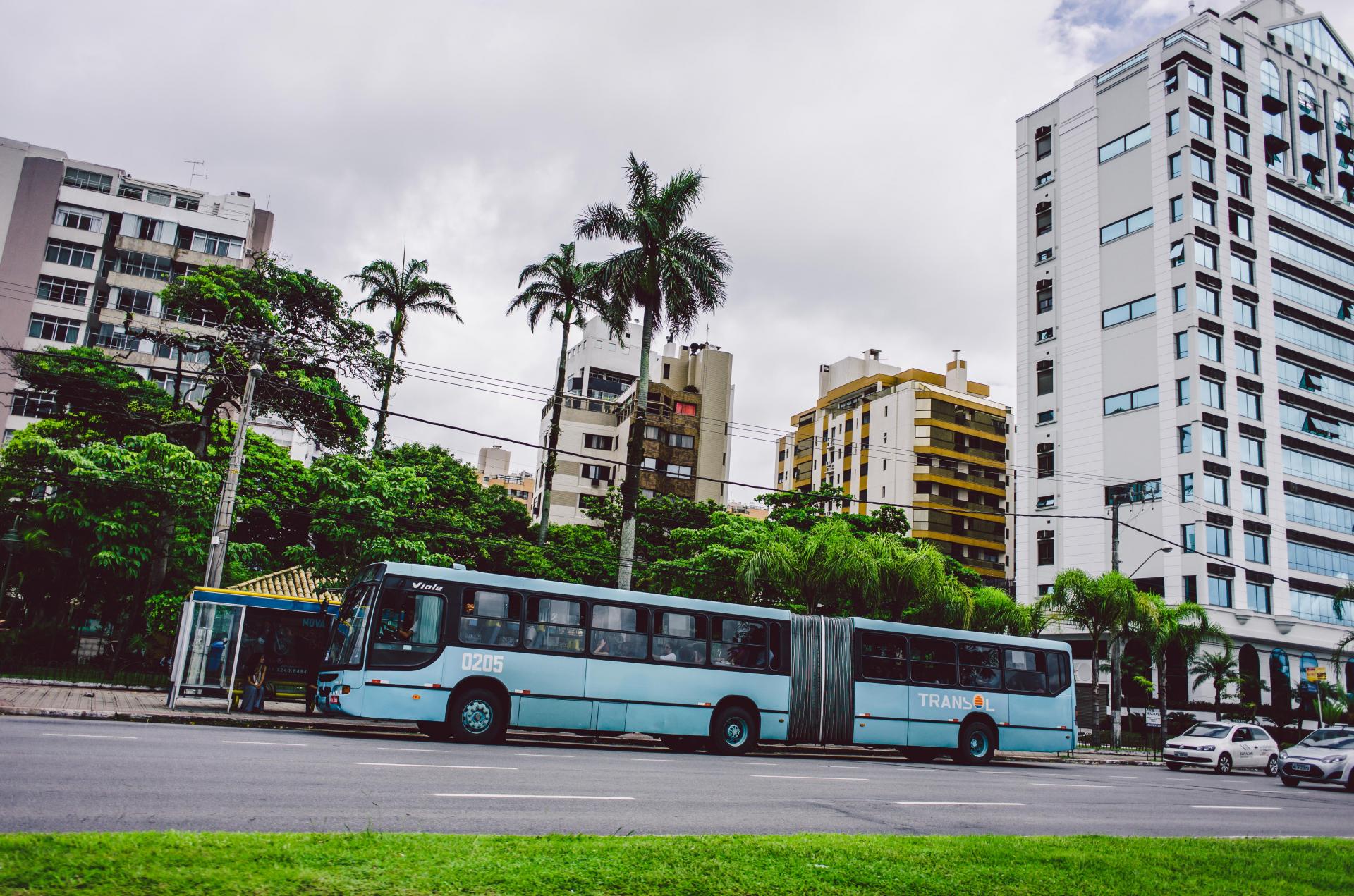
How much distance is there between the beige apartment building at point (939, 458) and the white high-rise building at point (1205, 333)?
17591mm

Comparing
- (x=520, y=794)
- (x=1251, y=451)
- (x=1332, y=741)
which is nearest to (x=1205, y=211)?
(x=1251, y=451)

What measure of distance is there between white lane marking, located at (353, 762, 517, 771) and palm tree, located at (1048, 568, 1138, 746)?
28.2 metres

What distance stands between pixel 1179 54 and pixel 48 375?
6135 centimetres

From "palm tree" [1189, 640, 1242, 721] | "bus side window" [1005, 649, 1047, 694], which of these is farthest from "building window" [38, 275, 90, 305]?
"palm tree" [1189, 640, 1242, 721]

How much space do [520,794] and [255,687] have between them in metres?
12.5

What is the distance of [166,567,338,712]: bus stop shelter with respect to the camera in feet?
69.2

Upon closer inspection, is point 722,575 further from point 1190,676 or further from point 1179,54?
point 1179,54

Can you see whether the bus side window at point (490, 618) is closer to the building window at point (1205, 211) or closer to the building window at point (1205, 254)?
the building window at point (1205, 254)

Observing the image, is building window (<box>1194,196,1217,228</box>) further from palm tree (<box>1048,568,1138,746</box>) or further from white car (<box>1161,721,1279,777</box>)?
white car (<box>1161,721,1279,777</box>)

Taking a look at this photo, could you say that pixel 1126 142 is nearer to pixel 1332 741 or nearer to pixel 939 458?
pixel 939 458

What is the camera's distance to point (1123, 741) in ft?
127

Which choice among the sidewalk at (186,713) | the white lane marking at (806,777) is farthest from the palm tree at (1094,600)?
the white lane marking at (806,777)

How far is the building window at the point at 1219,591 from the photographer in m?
49.9

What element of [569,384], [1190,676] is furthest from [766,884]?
[569,384]
